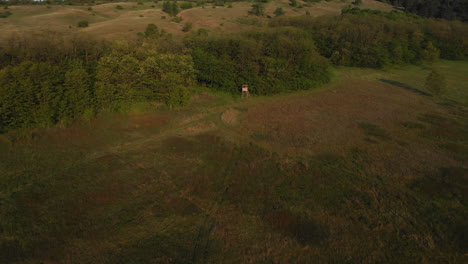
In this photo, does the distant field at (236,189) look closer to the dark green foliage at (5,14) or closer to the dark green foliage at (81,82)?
the dark green foliage at (81,82)

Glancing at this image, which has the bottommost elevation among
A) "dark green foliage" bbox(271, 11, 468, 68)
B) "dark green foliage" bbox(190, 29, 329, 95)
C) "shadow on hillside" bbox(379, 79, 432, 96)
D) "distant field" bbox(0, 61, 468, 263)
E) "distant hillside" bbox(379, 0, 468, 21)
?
"distant field" bbox(0, 61, 468, 263)

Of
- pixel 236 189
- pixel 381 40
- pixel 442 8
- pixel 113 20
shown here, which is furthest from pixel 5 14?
pixel 442 8

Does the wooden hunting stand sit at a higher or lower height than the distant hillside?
lower

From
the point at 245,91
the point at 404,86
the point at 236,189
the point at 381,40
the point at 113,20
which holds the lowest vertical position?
the point at 236,189

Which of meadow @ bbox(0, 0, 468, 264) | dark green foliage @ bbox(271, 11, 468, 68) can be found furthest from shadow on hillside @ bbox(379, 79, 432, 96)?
dark green foliage @ bbox(271, 11, 468, 68)

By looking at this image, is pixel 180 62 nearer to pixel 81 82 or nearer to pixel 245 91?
pixel 245 91

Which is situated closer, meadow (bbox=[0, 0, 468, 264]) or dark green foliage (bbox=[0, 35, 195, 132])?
meadow (bbox=[0, 0, 468, 264])

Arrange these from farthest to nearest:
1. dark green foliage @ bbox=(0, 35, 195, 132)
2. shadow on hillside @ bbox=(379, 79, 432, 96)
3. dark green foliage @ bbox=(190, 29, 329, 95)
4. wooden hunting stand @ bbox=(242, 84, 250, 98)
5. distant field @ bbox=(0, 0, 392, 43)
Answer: distant field @ bbox=(0, 0, 392, 43)
shadow on hillside @ bbox=(379, 79, 432, 96)
dark green foliage @ bbox=(190, 29, 329, 95)
wooden hunting stand @ bbox=(242, 84, 250, 98)
dark green foliage @ bbox=(0, 35, 195, 132)

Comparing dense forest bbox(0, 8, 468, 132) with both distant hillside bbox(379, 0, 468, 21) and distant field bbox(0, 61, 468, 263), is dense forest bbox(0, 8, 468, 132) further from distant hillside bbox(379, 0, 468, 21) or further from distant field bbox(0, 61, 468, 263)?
distant hillside bbox(379, 0, 468, 21)

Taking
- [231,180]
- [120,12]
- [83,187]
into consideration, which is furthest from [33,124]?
[120,12]
